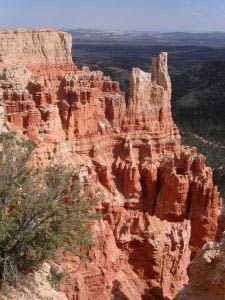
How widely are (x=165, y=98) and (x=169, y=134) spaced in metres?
1.52

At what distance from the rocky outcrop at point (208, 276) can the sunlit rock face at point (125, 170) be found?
557 centimetres

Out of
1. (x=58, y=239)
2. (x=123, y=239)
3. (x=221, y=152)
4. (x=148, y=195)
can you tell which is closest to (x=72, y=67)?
(x=148, y=195)

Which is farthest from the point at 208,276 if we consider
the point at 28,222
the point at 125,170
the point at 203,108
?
the point at 203,108

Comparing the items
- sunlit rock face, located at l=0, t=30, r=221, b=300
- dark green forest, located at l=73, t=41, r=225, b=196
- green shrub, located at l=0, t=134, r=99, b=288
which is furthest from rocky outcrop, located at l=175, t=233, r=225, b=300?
dark green forest, located at l=73, t=41, r=225, b=196

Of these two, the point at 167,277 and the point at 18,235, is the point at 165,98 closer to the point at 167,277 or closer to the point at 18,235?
the point at 167,277

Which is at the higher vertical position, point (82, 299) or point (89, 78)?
point (89, 78)

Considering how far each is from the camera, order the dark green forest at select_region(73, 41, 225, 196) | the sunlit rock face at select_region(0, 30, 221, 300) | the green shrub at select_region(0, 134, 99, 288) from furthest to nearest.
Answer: the dark green forest at select_region(73, 41, 225, 196)
the sunlit rock face at select_region(0, 30, 221, 300)
the green shrub at select_region(0, 134, 99, 288)

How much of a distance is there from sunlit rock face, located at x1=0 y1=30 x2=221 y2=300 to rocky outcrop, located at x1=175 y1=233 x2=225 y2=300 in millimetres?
5570

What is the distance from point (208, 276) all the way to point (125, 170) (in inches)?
389

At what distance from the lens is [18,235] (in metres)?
10.1

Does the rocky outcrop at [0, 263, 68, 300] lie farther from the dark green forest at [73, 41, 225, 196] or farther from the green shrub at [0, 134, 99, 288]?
the dark green forest at [73, 41, 225, 196]

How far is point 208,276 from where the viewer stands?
8867 mm

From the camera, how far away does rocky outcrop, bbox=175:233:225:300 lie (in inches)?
339

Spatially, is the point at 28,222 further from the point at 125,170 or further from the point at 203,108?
the point at 203,108
